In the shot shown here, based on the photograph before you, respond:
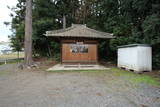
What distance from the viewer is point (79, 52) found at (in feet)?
40.3

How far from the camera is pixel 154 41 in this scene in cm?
927

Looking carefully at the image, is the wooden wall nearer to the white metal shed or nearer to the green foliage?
the green foliage

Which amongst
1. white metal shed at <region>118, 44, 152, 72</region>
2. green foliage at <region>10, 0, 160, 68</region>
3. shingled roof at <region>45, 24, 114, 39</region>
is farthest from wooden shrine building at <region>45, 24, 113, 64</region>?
white metal shed at <region>118, 44, 152, 72</region>

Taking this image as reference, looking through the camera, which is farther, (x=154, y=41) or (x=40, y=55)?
(x=40, y=55)

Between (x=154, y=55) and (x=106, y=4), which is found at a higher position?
(x=106, y=4)

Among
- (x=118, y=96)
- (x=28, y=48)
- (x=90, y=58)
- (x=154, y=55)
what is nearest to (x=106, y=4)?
(x=90, y=58)

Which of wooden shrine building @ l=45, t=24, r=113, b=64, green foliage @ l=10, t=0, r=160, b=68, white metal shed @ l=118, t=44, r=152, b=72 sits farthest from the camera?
wooden shrine building @ l=45, t=24, r=113, b=64

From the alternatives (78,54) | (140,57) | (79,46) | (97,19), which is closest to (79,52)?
(78,54)

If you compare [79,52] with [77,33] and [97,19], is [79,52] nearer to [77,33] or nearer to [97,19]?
[77,33]

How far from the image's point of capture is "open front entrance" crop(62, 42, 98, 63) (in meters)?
12.1

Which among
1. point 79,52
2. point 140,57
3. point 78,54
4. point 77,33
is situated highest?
point 77,33

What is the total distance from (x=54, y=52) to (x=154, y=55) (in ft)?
47.0

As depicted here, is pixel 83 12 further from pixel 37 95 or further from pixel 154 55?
pixel 37 95

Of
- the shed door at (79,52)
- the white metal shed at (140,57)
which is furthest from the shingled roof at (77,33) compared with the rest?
the white metal shed at (140,57)
